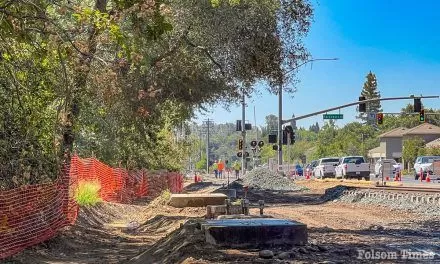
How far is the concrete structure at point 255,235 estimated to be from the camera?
31.6ft

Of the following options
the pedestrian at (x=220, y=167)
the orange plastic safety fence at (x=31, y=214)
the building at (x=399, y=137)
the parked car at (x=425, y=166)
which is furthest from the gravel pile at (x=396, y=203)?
the building at (x=399, y=137)

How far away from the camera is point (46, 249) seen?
13188 millimetres

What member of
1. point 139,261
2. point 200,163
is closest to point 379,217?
point 139,261

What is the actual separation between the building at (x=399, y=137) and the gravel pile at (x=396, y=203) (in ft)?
290

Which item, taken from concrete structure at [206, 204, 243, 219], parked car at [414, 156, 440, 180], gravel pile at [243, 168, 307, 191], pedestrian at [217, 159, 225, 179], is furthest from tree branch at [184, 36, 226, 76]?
pedestrian at [217, 159, 225, 179]

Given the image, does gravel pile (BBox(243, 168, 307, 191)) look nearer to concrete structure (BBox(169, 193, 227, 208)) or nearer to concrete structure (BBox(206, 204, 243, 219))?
concrete structure (BBox(169, 193, 227, 208))

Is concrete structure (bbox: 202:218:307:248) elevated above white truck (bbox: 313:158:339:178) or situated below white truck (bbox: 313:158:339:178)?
below

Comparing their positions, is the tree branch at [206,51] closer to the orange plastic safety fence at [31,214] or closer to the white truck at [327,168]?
the orange plastic safety fence at [31,214]

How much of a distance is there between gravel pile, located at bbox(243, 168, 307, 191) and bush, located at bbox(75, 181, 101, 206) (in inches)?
803

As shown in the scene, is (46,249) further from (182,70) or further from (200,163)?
(200,163)

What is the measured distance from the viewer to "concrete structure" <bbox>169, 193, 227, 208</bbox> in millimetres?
21281

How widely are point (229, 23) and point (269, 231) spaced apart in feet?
46.1

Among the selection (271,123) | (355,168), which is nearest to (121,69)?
(355,168)

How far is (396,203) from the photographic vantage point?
80.2 ft
